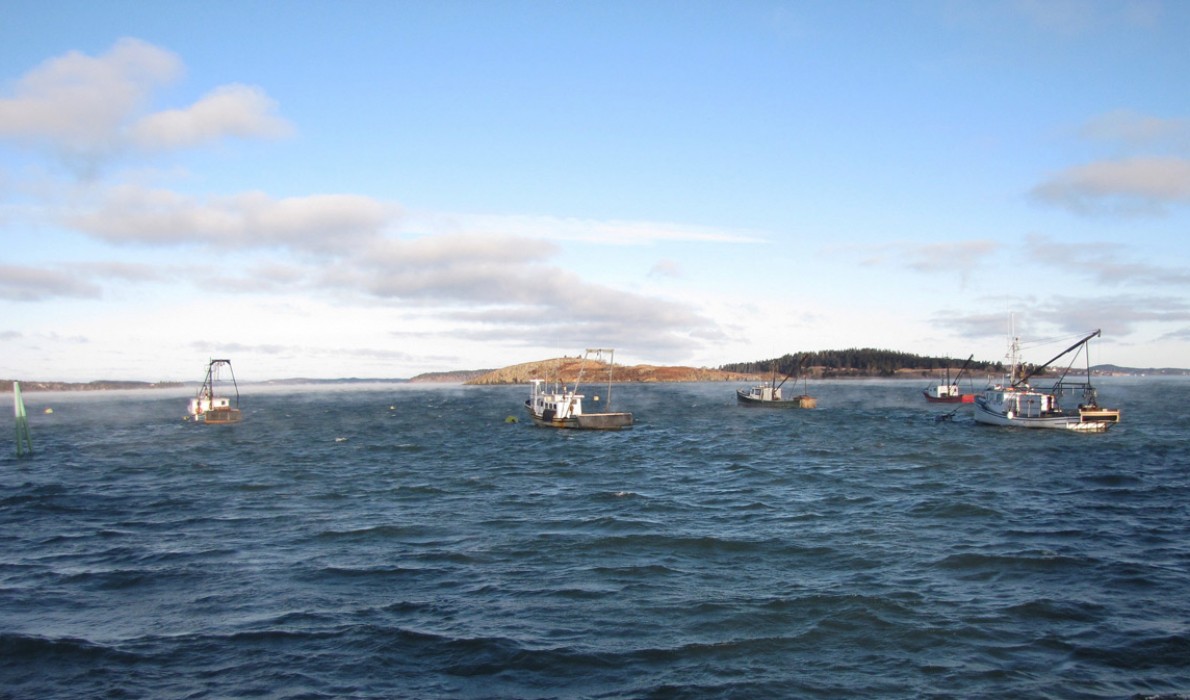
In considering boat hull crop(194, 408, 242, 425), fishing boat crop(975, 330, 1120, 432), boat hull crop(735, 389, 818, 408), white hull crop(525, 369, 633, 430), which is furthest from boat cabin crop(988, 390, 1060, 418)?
boat hull crop(194, 408, 242, 425)

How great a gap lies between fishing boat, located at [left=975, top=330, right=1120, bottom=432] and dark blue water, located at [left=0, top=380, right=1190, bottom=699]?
2546 centimetres

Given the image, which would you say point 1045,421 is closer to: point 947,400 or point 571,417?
point 571,417

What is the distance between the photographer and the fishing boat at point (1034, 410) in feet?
222

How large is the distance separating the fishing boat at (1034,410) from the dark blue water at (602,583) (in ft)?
83.5

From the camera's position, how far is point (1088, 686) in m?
13.7

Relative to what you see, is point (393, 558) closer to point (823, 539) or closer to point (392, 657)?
point (392, 657)

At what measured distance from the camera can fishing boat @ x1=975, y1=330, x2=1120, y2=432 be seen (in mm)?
67625

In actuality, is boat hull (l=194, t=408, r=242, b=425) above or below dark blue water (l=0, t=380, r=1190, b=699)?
above

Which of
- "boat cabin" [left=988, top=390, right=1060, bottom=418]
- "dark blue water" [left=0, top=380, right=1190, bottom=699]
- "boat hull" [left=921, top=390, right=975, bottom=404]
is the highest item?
"boat cabin" [left=988, top=390, right=1060, bottom=418]

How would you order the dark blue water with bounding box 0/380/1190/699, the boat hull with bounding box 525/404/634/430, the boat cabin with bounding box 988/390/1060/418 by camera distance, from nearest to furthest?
the dark blue water with bounding box 0/380/1190/699
the boat cabin with bounding box 988/390/1060/418
the boat hull with bounding box 525/404/634/430

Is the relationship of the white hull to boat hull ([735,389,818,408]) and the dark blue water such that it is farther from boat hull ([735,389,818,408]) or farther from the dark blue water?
boat hull ([735,389,818,408])

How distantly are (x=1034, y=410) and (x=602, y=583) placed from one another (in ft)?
220

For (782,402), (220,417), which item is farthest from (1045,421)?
(220,417)

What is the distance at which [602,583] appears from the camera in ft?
66.9
